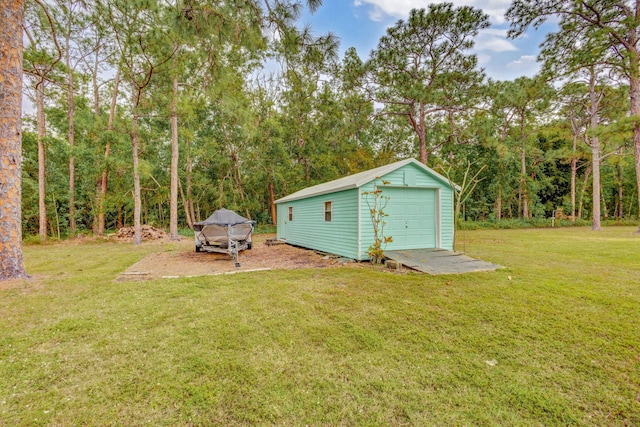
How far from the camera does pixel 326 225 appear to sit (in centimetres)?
845

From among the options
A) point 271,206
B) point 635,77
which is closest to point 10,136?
point 271,206

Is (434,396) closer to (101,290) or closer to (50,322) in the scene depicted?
(50,322)

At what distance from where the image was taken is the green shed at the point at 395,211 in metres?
6.92

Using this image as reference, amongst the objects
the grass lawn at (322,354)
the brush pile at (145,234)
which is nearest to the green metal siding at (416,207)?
the grass lawn at (322,354)

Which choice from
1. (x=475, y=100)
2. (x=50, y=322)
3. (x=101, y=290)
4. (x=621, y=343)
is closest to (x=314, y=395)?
(x=621, y=343)

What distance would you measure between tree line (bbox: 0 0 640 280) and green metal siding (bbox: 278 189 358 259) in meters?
2.94

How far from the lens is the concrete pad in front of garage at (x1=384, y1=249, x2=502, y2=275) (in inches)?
226

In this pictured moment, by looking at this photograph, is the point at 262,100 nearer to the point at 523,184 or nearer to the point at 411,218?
the point at 411,218

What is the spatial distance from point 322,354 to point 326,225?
19.4 feet

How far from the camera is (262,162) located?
17.7 meters

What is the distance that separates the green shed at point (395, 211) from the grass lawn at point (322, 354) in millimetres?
2528

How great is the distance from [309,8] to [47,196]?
1537cm

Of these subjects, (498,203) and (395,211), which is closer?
(395,211)

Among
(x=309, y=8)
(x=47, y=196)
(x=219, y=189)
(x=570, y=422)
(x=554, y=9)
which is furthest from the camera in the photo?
(x=219, y=189)
